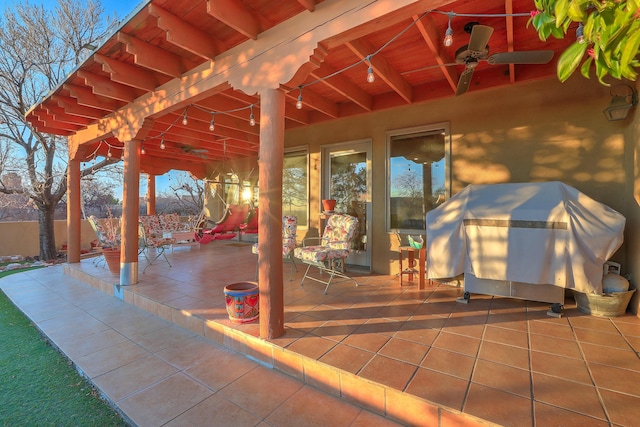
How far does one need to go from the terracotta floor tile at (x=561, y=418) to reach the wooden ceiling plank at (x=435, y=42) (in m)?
2.55

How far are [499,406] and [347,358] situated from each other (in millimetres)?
896

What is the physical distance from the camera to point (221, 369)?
2154 millimetres

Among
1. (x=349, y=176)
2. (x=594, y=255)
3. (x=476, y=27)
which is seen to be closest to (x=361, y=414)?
(x=594, y=255)

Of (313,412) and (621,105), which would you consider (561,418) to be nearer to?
(313,412)

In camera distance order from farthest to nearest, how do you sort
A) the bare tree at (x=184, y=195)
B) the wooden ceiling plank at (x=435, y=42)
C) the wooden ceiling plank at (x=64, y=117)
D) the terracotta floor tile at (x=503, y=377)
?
the bare tree at (x=184, y=195), the wooden ceiling plank at (x=64, y=117), the wooden ceiling plank at (x=435, y=42), the terracotta floor tile at (x=503, y=377)

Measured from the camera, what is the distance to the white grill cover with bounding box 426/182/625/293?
8.13 feet

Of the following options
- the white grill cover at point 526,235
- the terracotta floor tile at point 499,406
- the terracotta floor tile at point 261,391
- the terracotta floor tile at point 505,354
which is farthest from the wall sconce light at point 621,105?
the terracotta floor tile at point 261,391

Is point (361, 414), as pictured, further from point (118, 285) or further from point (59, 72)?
point (59, 72)

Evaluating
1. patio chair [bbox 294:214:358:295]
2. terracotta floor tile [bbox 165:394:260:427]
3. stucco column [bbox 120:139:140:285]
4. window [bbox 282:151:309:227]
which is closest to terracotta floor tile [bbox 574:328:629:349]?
patio chair [bbox 294:214:358:295]

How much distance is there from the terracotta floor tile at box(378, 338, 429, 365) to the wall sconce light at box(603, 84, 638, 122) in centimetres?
308

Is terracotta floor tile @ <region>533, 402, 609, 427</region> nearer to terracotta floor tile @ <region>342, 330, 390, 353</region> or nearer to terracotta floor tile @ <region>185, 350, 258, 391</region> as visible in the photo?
terracotta floor tile @ <region>342, 330, 390, 353</region>

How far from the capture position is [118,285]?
383cm

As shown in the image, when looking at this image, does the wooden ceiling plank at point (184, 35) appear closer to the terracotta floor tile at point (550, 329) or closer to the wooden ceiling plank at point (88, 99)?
the wooden ceiling plank at point (88, 99)

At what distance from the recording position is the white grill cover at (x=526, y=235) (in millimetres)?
2477
